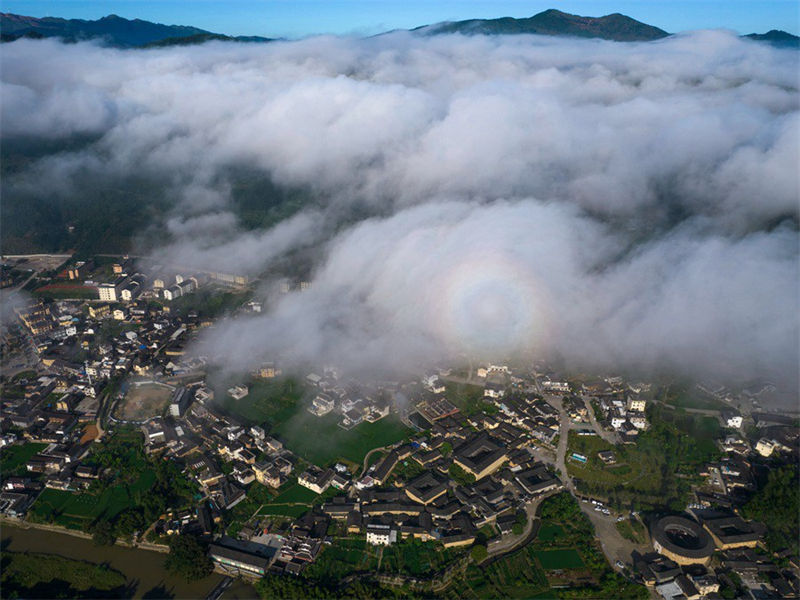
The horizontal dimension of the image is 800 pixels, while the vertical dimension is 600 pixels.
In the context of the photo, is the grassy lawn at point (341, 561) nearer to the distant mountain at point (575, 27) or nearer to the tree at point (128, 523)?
the tree at point (128, 523)

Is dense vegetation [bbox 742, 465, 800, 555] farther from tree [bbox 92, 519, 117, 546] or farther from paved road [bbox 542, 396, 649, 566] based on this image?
tree [bbox 92, 519, 117, 546]

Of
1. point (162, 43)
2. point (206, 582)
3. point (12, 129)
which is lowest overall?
point (206, 582)

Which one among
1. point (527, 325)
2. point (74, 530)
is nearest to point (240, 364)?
point (74, 530)

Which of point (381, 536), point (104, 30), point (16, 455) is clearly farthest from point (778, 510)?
point (104, 30)

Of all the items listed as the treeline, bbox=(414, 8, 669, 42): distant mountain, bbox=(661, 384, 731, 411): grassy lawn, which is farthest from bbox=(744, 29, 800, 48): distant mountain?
the treeline

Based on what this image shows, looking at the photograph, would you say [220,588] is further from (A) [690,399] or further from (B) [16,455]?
(A) [690,399]

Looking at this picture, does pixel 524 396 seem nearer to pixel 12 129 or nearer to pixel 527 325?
pixel 527 325
